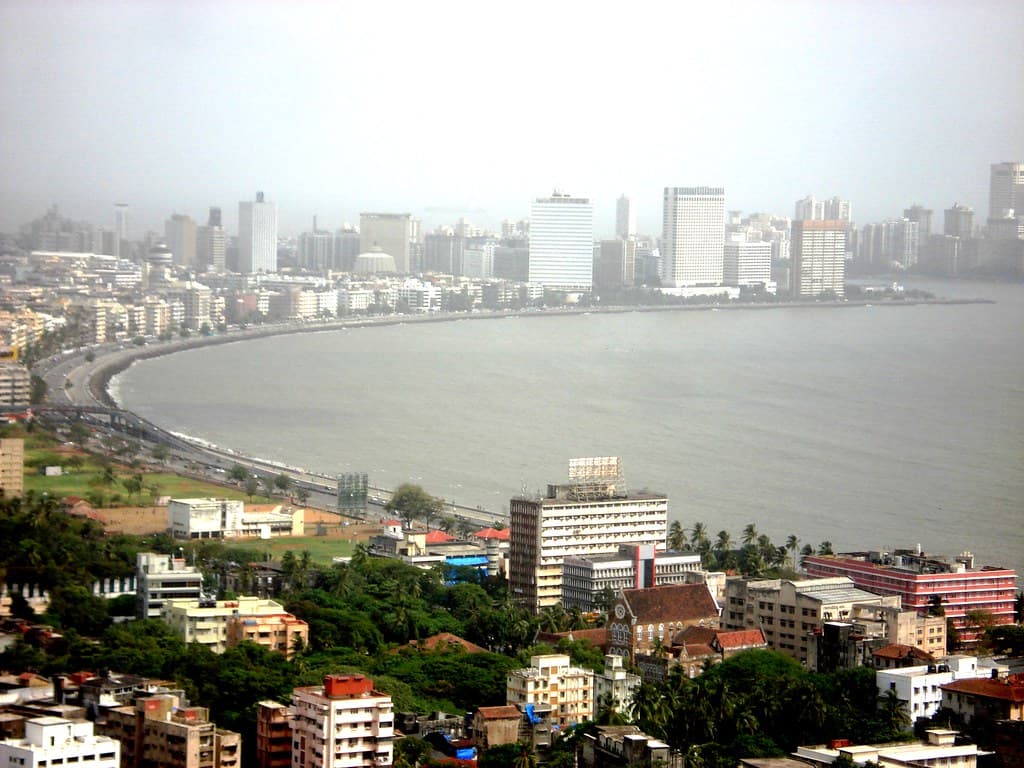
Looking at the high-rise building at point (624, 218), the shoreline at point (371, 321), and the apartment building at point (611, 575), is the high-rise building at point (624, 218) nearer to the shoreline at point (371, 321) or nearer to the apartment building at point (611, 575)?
the shoreline at point (371, 321)

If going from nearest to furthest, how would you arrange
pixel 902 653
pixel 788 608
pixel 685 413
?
1. pixel 902 653
2. pixel 788 608
3. pixel 685 413

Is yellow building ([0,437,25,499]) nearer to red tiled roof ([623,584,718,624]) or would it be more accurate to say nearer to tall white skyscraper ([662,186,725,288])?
red tiled roof ([623,584,718,624])

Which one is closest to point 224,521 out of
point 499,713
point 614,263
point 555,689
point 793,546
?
point 793,546

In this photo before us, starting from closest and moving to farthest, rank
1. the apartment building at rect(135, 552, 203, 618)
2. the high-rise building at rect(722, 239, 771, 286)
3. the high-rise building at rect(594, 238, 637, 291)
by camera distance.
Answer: the apartment building at rect(135, 552, 203, 618) → the high-rise building at rect(594, 238, 637, 291) → the high-rise building at rect(722, 239, 771, 286)

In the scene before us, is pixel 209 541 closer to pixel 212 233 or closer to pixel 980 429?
pixel 980 429

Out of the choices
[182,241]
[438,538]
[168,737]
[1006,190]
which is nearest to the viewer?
[168,737]

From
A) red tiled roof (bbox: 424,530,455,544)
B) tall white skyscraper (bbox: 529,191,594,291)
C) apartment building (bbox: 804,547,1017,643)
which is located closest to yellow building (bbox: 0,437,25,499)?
red tiled roof (bbox: 424,530,455,544)

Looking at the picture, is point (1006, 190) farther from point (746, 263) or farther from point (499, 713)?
Answer: point (499, 713)
